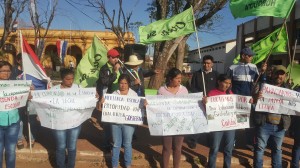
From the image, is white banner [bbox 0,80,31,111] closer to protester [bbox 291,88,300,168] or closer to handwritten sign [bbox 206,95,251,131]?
handwritten sign [bbox 206,95,251,131]

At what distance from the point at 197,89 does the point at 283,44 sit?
1853 millimetres

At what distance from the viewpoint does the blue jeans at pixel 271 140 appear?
193 inches

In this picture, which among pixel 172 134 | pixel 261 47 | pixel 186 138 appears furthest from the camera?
pixel 186 138

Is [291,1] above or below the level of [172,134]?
above

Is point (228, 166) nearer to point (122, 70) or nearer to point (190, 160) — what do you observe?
point (190, 160)

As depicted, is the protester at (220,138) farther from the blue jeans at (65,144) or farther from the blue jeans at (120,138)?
the blue jeans at (65,144)

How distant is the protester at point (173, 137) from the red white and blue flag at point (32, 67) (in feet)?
7.50

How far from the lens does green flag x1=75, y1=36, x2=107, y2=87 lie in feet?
20.8

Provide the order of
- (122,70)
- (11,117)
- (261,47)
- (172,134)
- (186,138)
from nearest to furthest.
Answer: (11,117), (172,134), (122,70), (261,47), (186,138)

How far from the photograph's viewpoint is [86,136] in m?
7.06

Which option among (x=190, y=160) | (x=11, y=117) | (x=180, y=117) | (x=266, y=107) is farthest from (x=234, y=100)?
(x=11, y=117)

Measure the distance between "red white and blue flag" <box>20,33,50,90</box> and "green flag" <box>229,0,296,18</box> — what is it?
373 centimetres

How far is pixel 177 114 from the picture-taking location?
5141 millimetres

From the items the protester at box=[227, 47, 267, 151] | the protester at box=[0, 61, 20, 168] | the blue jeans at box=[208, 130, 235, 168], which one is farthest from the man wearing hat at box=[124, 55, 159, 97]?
the protester at box=[0, 61, 20, 168]
